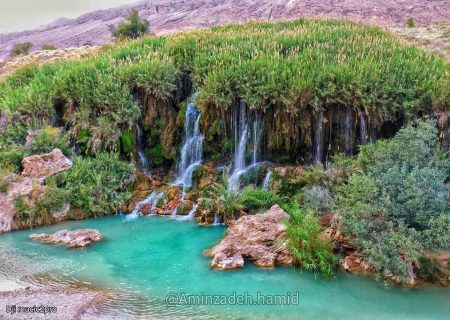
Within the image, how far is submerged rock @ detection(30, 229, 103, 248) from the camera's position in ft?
35.1

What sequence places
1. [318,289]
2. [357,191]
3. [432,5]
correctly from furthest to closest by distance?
[432,5], [357,191], [318,289]

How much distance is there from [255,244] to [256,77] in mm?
6494

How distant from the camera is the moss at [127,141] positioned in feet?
50.9

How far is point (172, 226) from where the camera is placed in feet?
40.3

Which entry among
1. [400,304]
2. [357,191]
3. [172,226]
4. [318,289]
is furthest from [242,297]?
[172,226]

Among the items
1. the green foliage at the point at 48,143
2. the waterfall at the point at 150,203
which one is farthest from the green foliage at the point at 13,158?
the waterfall at the point at 150,203

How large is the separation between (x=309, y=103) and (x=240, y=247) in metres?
5.67

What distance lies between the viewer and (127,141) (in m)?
15.5

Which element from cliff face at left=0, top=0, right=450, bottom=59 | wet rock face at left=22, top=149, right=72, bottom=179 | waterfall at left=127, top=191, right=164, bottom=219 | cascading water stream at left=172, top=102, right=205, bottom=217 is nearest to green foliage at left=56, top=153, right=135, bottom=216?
wet rock face at left=22, top=149, right=72, bottom=179

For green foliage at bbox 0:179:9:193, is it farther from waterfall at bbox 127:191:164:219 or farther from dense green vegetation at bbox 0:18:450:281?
waterfall at bbox 127:191:164:219

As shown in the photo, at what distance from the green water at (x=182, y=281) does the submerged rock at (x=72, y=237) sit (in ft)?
0.83

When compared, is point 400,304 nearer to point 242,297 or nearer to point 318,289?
point 318,289

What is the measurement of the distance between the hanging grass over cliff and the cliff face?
19494mm

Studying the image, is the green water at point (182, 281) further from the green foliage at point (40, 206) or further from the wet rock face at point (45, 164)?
the wet rock face at point (45, 164)
